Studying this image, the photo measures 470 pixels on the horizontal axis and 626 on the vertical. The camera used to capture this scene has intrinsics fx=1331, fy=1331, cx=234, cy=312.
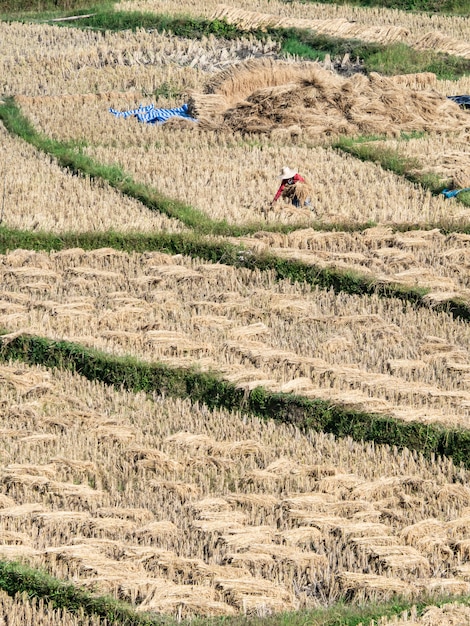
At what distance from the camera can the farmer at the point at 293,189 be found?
12.2 meters

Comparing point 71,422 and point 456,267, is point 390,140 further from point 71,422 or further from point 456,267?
point 71,422

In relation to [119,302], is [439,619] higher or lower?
higher

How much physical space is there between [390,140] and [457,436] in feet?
25.7

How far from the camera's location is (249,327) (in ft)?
30.7

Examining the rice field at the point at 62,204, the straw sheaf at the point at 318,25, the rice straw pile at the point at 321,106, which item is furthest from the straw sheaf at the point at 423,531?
the straw sheaf at the point at 318,25

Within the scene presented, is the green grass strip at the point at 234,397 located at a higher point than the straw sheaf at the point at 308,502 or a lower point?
lower

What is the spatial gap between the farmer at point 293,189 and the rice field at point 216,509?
4.33 meters

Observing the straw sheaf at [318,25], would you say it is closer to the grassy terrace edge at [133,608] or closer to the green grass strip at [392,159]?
the green grass strip at [392,159]

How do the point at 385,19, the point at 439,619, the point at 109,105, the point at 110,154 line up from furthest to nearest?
the point at 385,19, the point at 109,105, the point at 110,154, the point at 439,619

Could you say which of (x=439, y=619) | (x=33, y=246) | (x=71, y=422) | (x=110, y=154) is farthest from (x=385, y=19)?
(x=439, y=619)

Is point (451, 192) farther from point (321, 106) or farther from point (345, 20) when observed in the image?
point (345, 20)

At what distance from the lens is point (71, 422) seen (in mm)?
7895

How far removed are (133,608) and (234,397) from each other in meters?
2.65

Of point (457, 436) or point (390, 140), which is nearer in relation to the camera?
point (457, 436)
